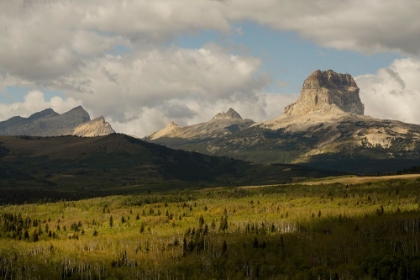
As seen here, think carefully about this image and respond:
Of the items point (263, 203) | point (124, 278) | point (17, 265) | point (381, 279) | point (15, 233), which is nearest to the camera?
point (381, 279)

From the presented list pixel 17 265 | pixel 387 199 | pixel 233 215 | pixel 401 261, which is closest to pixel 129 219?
pixel 233 215

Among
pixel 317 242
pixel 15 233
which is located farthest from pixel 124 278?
pixel 15 233

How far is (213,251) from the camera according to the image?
124875mm

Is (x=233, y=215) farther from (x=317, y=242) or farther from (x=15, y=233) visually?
(x=15, y=233)

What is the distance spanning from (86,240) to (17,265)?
2671 cm

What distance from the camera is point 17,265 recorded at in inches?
4589

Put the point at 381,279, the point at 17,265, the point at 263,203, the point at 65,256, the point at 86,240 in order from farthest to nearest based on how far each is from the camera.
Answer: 1. the point at 263,203
2. the point at 86,240
3. the point at 65,256
4. the point at 17,265
5. the point at 381,279

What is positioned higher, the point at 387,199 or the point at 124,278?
the point at 387,199

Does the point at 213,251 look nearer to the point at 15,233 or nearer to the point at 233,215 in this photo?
the point at 233,215

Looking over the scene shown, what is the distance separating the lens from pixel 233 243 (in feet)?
426

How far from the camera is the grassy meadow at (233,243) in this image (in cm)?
10812

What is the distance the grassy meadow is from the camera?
108 metres

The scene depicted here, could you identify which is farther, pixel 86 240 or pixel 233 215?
pixel 233 215

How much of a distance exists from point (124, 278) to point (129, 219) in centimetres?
7193
